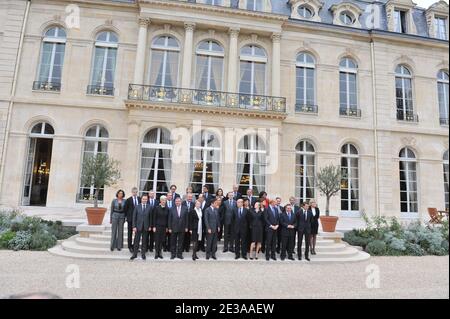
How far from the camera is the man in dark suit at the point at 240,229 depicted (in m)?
7.15

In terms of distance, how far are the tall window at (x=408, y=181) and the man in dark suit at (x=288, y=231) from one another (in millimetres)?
10410

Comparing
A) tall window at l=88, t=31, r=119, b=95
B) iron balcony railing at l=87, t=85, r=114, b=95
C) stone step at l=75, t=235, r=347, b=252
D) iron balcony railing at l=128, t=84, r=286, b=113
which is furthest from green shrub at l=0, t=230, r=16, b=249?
tall window at l=88, t=31, r=119, b=95

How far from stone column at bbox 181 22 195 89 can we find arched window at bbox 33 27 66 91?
547 centimetres

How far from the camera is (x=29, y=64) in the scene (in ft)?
43.2

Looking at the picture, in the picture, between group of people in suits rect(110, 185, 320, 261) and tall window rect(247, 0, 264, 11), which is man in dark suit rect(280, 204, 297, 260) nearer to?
group of people in suits rect(110, 185, 320, 261)

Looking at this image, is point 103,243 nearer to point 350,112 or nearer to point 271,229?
point 271,229

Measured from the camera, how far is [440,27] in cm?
1692

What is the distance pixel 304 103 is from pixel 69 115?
35.7 ft

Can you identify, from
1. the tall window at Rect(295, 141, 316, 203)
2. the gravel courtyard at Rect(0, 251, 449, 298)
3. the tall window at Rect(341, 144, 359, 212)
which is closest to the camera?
the gravel courtyard at Rect(0, 251, 449, 298)

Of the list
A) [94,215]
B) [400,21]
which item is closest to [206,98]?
[94,215]

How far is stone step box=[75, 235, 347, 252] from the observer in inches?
293

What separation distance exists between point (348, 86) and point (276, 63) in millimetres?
4191

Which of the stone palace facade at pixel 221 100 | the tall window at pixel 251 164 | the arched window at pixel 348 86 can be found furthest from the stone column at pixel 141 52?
the arched window at pixel 348 86

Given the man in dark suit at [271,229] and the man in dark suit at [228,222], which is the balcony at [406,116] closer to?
the man in dark suit at [271,229]
